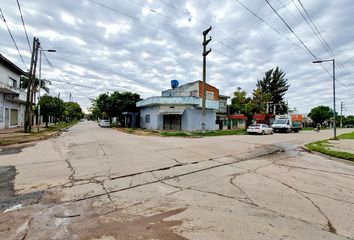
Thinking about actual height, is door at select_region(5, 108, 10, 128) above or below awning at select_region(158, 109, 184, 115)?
below

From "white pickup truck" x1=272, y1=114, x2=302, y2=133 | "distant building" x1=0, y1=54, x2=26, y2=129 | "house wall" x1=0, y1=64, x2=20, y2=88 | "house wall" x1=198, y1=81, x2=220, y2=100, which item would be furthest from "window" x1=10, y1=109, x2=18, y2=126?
"white pickup truck" x1=272, y1=114, x2=302, y2=133

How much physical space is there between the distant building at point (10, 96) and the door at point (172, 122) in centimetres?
1833

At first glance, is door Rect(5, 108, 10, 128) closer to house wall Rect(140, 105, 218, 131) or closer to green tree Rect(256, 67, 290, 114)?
house wall Rect(140, 105, 218, 131)

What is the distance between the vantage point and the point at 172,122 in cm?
3014

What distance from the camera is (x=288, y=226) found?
351 cm

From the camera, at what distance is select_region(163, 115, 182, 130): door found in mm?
29766

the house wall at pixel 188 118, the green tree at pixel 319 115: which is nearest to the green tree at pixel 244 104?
the house wall at pixel 188 118

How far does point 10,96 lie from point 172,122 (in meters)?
20.1

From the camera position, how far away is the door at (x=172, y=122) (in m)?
29.8

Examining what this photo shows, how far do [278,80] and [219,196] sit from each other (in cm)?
6872

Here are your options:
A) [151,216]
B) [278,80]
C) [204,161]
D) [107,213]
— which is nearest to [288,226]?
[151,216]

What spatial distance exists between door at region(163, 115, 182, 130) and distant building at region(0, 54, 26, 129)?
18332mm

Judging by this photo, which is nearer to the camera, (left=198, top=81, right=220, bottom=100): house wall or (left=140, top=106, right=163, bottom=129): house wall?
(left=140, top=106, right=163, bottom=129): house wall

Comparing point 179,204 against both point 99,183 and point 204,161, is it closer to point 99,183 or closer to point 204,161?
point 99,183
